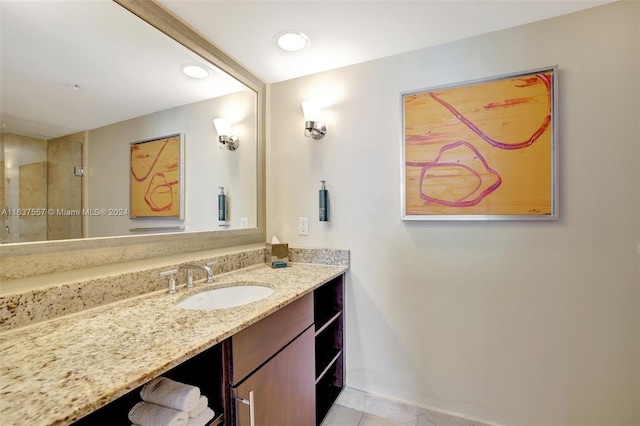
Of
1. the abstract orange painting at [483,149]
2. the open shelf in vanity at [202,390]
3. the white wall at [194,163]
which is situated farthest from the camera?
the abstract orange painting at [483,149]

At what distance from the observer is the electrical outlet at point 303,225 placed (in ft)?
6.23

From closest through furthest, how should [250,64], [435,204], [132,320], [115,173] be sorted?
[132,320], [115,173], [435,204], [250,64]

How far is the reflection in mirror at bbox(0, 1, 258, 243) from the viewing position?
876 millimetres

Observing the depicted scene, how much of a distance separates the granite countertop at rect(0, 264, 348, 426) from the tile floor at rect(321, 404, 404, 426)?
93 cm

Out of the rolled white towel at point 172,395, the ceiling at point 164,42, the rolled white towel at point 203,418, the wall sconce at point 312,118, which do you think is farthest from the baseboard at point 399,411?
the ceiling at point 164,42

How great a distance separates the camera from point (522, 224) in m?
1.41

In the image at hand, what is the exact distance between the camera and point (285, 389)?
1.13 m

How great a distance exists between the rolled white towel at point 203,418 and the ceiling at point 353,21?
5.24 ft

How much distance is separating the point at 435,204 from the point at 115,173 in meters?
1.52

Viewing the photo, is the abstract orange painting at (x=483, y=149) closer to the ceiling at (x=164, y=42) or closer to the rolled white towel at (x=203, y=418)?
the ceiling at (x=164, y=42)

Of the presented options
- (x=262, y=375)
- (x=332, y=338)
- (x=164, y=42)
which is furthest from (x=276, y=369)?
(x=164, y=42)

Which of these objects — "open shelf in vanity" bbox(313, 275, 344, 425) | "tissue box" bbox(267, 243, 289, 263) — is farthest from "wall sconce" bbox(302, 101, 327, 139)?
"open shelf in vanity" bbox(313, 275, 344, 425)

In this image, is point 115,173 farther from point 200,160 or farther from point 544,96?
point 544,96

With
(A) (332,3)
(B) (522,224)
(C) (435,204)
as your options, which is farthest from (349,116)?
(B) (522,224)
